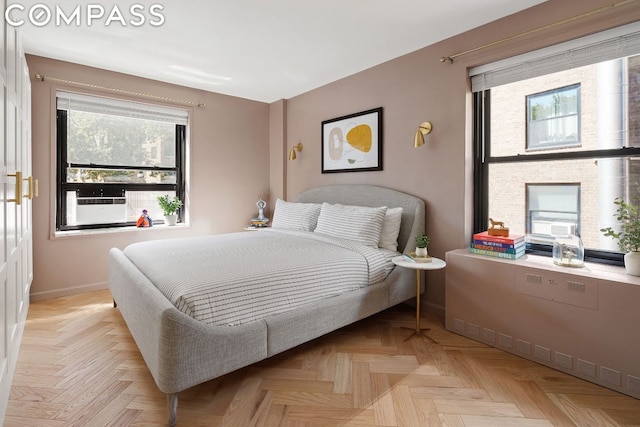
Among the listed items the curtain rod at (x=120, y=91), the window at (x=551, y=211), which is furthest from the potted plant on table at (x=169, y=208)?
the window at (x=551, y=211)

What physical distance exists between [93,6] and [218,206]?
2.45m

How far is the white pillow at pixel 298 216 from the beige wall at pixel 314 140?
548 millimetres

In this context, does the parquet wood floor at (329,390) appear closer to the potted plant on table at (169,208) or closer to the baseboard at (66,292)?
the baseboard at (66,292)

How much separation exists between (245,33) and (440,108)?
1751 mm

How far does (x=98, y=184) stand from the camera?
3658 mm

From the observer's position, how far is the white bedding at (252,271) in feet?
5.60

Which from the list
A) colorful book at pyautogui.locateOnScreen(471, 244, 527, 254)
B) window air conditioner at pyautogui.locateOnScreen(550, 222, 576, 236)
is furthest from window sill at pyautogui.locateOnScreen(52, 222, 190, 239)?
window air conditioner at pyautogui.locateOnScreen(550, 222, 576, 236)

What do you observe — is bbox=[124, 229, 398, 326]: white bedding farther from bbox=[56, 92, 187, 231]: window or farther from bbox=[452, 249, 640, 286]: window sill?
bbox=[56, 92, 187, 231]: window

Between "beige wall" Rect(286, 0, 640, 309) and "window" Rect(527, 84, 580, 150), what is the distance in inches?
14.5

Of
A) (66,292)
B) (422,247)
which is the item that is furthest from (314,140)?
(66,292)

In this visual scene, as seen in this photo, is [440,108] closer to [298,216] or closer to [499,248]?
[499,248]

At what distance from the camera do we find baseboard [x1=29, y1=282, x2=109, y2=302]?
10.5 feet

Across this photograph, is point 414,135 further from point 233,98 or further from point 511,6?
point 233,98

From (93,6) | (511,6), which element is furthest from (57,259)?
(511,6)
